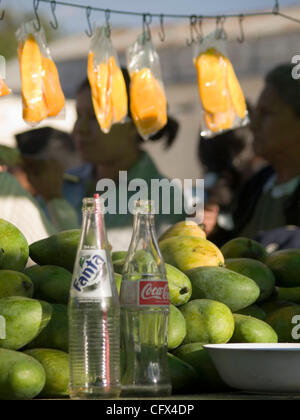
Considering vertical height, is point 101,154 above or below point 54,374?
above

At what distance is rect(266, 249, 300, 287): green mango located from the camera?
5.84ft

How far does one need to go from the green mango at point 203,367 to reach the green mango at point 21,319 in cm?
28

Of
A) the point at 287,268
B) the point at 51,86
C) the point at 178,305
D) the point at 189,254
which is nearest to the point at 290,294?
the point at 287,268

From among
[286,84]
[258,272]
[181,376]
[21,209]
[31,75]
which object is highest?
→ [286,84]

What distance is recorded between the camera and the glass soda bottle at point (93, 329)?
1242 millimetres

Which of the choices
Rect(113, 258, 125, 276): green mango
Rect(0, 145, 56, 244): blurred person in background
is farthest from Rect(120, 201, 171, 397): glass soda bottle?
Rect(0, 145, 56, 244): blurred person in background

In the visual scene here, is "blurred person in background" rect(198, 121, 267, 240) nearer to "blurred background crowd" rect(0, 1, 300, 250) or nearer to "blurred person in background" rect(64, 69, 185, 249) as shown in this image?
"blurred background crowd" rect(0, 1, 300, 250)

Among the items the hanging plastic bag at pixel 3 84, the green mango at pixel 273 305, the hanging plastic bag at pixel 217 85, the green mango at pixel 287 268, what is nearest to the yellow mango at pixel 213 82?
the hanging plastic bag at pixel 217 85

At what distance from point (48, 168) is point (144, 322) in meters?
2.38

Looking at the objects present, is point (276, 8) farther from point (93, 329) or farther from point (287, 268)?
point (93, 329)

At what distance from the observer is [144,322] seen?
130 centimetres

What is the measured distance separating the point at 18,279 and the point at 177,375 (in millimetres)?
338
